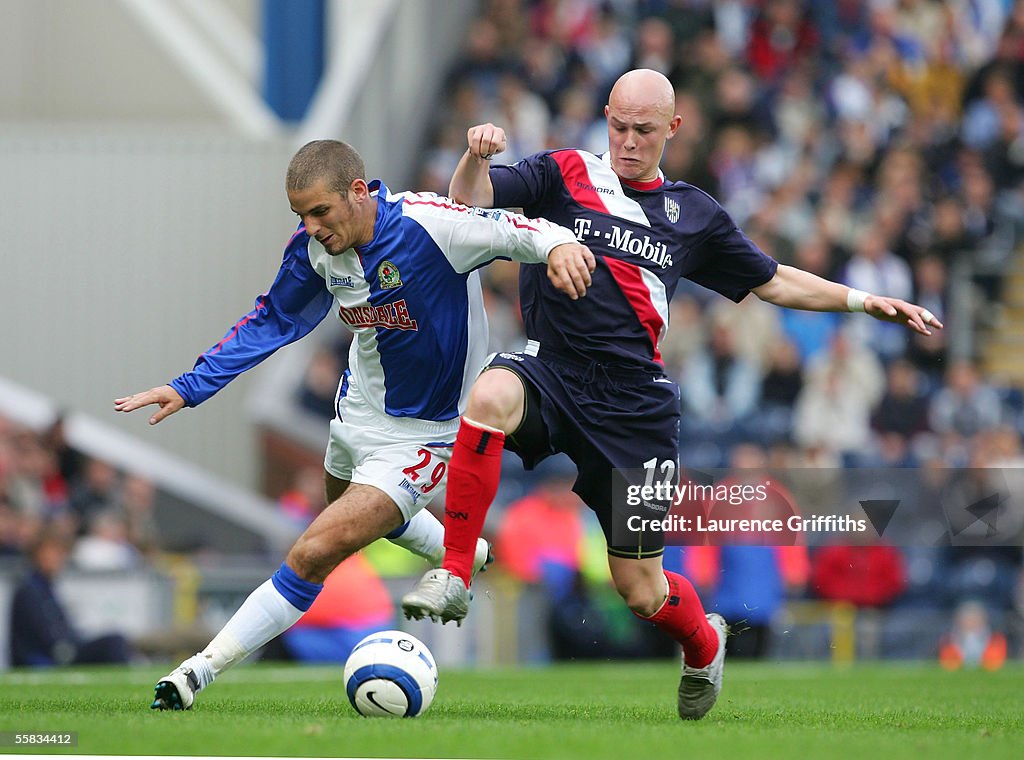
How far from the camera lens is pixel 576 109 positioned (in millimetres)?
18781

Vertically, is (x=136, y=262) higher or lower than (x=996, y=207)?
lower

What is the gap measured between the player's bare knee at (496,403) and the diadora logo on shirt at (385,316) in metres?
0.58

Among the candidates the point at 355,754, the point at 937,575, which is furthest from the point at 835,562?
the point at 355,754

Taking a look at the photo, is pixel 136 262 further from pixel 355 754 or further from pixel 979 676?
pixel 355 754

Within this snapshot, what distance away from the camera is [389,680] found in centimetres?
671

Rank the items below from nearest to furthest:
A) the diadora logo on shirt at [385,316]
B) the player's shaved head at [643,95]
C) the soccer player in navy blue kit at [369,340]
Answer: the soccer player in navy blue kit at [369,340] < the player's shaved head at [643,95] < the diadora logo on shirt at [385,316]

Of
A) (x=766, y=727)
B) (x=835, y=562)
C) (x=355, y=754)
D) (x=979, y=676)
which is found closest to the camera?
(x=355, y=754)

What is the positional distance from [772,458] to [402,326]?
8.75m

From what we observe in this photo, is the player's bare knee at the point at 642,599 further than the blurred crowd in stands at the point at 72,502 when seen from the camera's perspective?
No

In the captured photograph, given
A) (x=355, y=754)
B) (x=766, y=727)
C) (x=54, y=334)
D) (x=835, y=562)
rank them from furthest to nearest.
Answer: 1. (x=54, y=334)
2. (x=835, y=562)
3. (x=766, y=727)
4. (x=355, y=754)

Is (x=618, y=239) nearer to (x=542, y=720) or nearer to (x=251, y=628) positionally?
(x=542, y=720)

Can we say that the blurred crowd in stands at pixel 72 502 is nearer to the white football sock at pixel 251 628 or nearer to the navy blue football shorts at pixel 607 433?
the white football sock at pixel 251 628

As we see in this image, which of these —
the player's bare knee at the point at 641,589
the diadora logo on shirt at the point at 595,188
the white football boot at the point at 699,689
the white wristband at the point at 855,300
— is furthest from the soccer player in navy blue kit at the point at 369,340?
the white wristband at the point at 855,300

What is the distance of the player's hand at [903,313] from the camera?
23.4 ft
